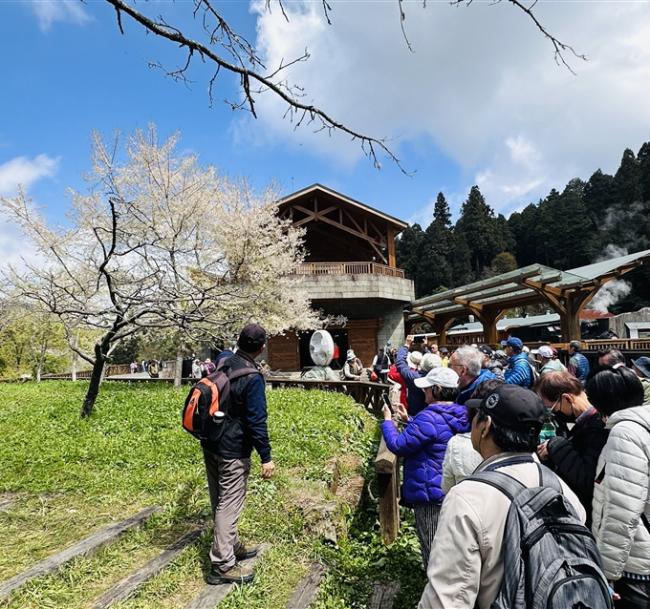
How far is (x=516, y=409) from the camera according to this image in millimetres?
1378

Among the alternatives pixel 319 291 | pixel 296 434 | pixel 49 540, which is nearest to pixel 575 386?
pixel 49 540

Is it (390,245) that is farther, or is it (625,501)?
(390,245)

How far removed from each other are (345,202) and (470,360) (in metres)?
19.7

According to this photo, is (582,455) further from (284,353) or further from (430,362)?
(284,353)

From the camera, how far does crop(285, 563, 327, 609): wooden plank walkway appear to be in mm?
2723

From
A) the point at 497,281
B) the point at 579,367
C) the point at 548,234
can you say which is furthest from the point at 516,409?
the point at 548,234

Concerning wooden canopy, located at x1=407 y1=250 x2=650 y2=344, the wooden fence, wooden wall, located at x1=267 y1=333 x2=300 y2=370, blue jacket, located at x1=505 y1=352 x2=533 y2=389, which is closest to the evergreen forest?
wooden canopy, located at x1=407 y1=250 x2=650 y2=344

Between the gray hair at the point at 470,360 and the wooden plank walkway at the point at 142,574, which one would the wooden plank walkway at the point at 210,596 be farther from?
the gray hair at the point at 470,360

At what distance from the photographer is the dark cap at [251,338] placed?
289 centimetres

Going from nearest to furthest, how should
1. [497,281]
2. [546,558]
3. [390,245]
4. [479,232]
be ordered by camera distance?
[546,558], [497,281], [390,245], [479,232]

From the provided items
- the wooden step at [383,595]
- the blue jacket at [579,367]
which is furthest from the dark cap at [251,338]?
the blue jacket at [579,367]

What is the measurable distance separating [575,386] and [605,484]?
1.04m

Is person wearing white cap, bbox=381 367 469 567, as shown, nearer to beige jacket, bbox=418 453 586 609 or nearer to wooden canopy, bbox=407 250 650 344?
beige jacket, bbox=418 453 586 609

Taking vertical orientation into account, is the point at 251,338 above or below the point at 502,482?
above
